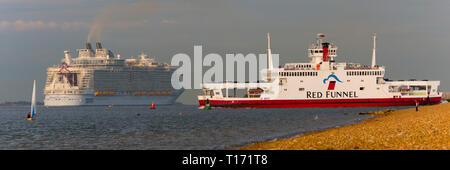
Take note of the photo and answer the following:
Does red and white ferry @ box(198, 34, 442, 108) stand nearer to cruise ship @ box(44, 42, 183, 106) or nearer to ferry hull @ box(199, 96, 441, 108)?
ferry hull @ box(199, 96, 441, 108)

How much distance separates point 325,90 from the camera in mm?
73812

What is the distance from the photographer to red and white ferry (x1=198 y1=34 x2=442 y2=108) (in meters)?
73.3

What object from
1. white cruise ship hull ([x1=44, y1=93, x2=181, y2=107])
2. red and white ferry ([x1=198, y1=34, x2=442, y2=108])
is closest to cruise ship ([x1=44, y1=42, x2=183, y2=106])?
white cruise ship hull ([x1=44, y1=93, x2=181, y2=107])

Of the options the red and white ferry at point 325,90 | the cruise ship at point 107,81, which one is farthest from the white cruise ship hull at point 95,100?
the red and white ferry at point 325,90

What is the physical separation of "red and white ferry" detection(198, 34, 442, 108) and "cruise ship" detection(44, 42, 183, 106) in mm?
67907

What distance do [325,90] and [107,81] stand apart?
261 feet

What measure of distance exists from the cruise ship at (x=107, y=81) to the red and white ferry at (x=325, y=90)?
223 feet

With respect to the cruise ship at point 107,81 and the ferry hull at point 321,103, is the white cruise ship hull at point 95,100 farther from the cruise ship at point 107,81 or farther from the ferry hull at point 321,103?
the ferry hull at point 321,103

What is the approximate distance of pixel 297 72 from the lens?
7369 cm

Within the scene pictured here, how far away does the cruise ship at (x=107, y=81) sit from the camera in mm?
135500

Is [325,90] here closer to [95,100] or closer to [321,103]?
[321,103]

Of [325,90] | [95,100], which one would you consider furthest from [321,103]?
[95,100]
